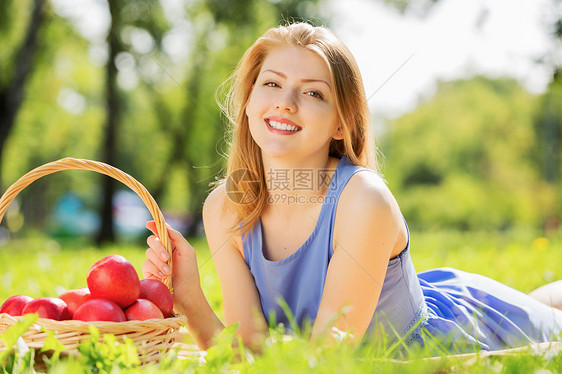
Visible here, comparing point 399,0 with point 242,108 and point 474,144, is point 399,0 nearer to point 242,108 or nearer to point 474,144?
point 242,108

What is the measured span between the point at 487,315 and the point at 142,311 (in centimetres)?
174

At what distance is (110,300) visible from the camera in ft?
6.73

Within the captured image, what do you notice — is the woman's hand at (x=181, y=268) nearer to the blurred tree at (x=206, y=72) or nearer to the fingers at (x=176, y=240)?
the fingers at (x=176, y=240)

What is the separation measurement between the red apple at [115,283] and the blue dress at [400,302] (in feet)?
2.39

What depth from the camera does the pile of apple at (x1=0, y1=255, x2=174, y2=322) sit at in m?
1.98

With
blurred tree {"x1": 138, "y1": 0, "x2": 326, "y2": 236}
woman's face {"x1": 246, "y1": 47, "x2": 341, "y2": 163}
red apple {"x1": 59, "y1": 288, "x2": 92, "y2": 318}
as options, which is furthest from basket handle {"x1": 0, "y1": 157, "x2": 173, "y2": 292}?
blurred tree {"x1": 138, "y1": 0, "x2": 326, "y2": 236}

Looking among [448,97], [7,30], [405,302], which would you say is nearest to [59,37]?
[7,30]

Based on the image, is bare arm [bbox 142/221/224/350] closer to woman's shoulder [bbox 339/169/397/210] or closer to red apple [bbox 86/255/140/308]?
red apple [bbox 86/255/140/308]

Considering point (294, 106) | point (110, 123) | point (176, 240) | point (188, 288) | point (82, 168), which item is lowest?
point (110, 123)

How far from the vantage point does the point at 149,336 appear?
1.90 metres

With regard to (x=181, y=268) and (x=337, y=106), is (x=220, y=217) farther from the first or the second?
(x=337, y=106)

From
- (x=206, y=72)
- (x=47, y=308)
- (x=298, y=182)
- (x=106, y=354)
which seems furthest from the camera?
(x=206, y=72)

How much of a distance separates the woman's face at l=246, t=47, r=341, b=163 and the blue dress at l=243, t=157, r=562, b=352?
0.24 meters

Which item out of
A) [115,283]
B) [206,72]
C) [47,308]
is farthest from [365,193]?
[206,72]
